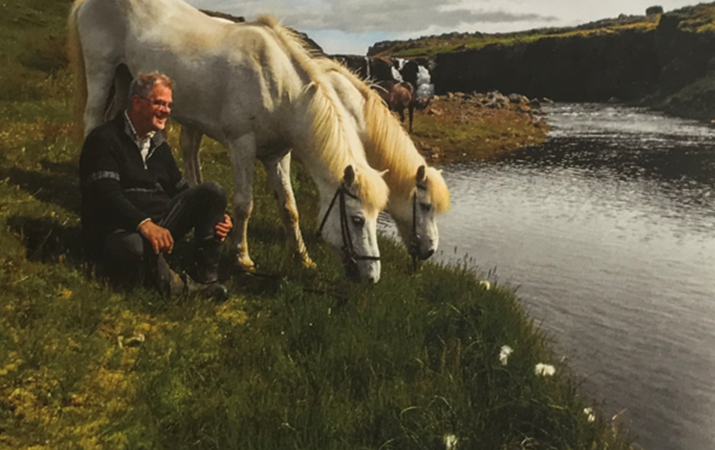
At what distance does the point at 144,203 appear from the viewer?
5.31 meters

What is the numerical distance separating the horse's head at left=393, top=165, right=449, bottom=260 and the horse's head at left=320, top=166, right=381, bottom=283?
1496 millimetres

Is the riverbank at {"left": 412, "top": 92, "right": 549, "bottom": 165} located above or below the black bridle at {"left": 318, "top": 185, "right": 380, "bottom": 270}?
below

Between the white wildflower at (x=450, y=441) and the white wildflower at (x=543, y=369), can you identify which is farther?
the white wildflower at (x=543, y=369)

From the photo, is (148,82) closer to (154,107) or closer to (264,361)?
(154,107)

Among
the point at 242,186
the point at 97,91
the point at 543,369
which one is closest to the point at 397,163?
the point at 242,186

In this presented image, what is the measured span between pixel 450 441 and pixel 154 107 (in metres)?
3.47

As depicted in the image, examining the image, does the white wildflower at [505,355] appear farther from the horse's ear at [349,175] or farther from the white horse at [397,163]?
the white horse at [397,163]

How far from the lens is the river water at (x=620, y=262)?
5.57 meters

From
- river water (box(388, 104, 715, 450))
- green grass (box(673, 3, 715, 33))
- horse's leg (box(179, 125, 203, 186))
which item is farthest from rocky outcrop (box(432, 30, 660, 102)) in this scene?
horse's leg (box(179, 125, 203, 186))

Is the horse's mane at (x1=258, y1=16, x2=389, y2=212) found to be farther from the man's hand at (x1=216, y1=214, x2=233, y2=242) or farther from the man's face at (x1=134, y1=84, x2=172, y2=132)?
the man's face at (x1=134, y1=84, x2=172, y2=132)

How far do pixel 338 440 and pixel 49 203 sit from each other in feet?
16.0

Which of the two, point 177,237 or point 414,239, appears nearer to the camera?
point 177,237

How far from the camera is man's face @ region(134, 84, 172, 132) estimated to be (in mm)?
4855

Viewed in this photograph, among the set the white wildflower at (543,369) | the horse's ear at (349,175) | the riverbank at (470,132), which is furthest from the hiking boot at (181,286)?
the riverbank at (470,132)
